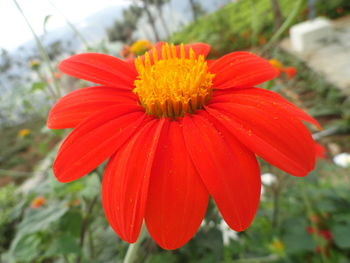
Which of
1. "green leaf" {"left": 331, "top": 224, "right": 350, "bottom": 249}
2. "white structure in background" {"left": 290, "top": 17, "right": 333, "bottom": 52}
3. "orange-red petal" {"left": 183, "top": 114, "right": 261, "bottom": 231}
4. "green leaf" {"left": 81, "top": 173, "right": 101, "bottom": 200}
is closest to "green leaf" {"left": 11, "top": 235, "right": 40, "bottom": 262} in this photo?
"green leaf" {"left": 81, "top": 173, "right": 101, "bottom": 200}

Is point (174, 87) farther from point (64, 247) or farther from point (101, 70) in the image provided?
point (64, 247)

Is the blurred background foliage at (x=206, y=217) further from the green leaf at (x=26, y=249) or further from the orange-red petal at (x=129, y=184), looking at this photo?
the orange-red petal at (x=129, y=184)

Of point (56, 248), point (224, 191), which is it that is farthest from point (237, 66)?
point (56, 248)

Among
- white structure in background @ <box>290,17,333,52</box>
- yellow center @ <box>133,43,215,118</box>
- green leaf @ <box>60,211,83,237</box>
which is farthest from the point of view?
white structure in background @ <box>290,17,333,52</box>

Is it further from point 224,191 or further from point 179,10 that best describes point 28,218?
point 179,10

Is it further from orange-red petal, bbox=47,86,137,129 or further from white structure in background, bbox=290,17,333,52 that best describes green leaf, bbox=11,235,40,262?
white structure in background, bbox=290,17,333,52

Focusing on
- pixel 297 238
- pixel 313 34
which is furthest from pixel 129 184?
pixel 313 34

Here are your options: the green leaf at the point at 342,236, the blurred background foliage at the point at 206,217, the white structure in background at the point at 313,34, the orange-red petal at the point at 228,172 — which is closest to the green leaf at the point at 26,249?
the blurred background foliage at the point at 206,217

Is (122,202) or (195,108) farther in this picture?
(195,108)
